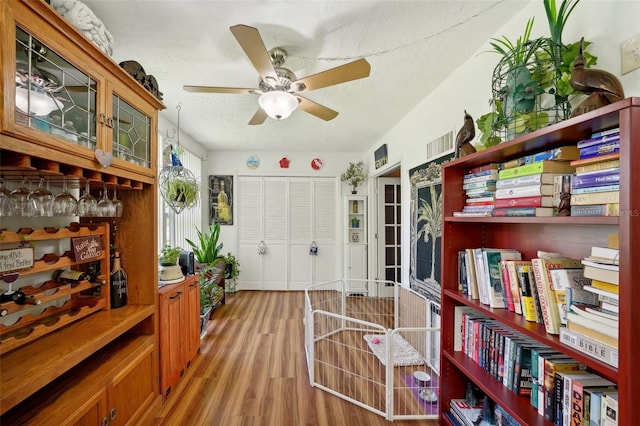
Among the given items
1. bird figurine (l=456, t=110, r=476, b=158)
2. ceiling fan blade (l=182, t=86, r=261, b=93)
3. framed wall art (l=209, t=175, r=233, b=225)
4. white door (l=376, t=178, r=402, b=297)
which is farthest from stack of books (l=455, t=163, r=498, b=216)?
framed wall art (l=209, t=175, r=233, b=225)

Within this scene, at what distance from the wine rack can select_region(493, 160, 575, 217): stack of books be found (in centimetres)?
218

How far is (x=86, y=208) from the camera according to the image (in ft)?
4.62

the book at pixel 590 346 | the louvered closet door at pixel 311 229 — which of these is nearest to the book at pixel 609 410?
the book at pixel 590 346

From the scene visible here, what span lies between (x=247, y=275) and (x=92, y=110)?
3721 millimetres

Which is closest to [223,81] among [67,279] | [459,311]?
[67,279]

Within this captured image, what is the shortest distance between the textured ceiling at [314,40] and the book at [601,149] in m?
1.03

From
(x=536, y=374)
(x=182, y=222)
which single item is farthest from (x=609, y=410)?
(x=182, y=222)

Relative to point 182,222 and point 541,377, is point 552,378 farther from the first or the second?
point 182,222

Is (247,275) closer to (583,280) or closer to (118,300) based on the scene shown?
(118,300)

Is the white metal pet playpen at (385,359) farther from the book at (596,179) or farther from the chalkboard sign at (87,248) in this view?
the chalkboard sign at (87,248)

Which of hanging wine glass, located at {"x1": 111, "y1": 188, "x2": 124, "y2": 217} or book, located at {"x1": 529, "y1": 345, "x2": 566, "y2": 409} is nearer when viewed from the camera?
book, located at {"x1": 529, "y1": 345, "x2": 566, "y2": 409}

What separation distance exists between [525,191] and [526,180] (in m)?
0.04

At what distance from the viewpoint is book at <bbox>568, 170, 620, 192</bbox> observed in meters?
0.75

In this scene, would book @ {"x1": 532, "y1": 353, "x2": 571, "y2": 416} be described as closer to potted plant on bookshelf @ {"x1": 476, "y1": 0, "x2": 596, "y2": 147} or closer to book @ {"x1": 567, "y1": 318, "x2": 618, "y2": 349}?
book @ {"x1": 567, "y1": 318, "x2": 618, "y2": 349}
